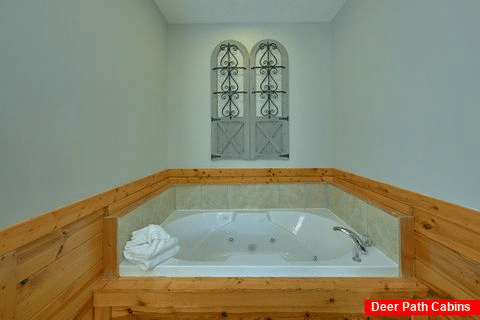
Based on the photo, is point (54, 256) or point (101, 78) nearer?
point (54, 256)

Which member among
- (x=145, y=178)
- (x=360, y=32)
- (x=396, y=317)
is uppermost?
(x=360, y=32)

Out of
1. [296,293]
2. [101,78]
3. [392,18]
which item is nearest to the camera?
[296,293]

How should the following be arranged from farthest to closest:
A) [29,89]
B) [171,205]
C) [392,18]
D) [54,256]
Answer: [171,205] < [392,18] < [54,256] < [29,89]


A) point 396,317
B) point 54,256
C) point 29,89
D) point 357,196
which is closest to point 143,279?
point 54,256

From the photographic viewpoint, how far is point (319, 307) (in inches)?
49.8

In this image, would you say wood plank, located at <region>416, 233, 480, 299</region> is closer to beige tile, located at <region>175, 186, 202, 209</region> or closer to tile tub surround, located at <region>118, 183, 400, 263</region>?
tile tub surround, located at <region>118, 183, 400, 263</region>

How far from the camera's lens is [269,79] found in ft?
8.57

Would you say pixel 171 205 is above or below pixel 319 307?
above

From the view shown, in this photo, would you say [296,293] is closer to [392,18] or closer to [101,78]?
[101,78]

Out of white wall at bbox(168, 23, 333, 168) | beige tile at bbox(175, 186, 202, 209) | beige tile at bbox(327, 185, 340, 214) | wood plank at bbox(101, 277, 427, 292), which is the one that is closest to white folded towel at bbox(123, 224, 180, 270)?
wood plank at bbox(101, 277, 427, 292)

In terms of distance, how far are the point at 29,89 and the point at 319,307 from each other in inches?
62.8

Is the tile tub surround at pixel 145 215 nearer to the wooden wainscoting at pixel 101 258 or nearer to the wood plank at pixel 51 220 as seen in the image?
the wooden wainscoting at pixel 101 258

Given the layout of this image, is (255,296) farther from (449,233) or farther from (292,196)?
(292,196)

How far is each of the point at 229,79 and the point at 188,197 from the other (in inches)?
52.0
